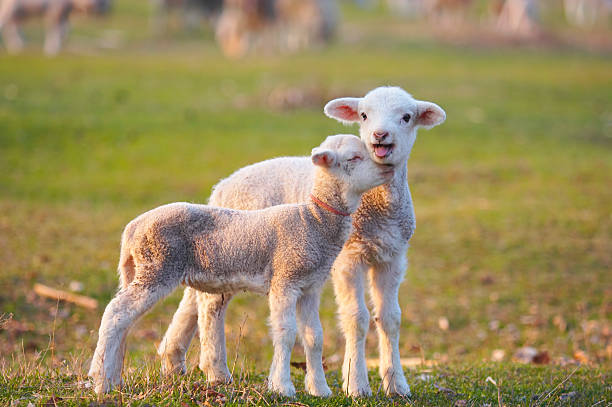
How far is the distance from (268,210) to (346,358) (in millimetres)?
1195

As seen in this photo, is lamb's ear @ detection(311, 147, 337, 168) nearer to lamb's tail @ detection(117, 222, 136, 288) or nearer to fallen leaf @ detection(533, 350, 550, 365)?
lamb's tail @ detection(117, 222, 136, 288)

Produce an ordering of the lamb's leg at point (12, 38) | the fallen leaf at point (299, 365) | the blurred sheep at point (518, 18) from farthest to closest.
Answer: the blurred sheep at point (518, 18)
the lamb's leg at point (12, 38)
the fallen leaf at point (299, 365)

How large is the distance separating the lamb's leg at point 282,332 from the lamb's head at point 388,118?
98cm

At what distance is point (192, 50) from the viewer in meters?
29.8

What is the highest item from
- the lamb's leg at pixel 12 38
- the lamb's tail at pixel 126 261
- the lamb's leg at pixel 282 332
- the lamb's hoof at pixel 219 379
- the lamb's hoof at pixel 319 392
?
the lamb's tail at pixel 126 261

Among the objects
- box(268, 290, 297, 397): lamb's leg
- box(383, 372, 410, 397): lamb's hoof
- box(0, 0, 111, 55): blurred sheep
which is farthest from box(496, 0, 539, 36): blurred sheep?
box(268, 290, 297, 397): lamb's leg

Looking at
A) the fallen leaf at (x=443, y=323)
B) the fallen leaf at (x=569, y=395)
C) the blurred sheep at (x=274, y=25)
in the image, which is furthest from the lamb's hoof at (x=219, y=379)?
the blurred sheep at (x=274, y=25)

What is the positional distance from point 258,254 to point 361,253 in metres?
0.85

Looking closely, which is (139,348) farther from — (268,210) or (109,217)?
(109,217)

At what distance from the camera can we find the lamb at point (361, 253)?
17.7 feet

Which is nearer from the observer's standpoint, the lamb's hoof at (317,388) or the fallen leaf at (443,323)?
the lamb's hoof at (317,388)

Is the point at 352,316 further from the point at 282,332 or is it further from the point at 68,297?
the point at 68,297

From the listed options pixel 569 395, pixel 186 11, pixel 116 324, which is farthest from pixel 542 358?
pixel 186 11

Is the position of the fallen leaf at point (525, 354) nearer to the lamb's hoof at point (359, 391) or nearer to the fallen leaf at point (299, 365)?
the fallen leaf at point (299, 365)
